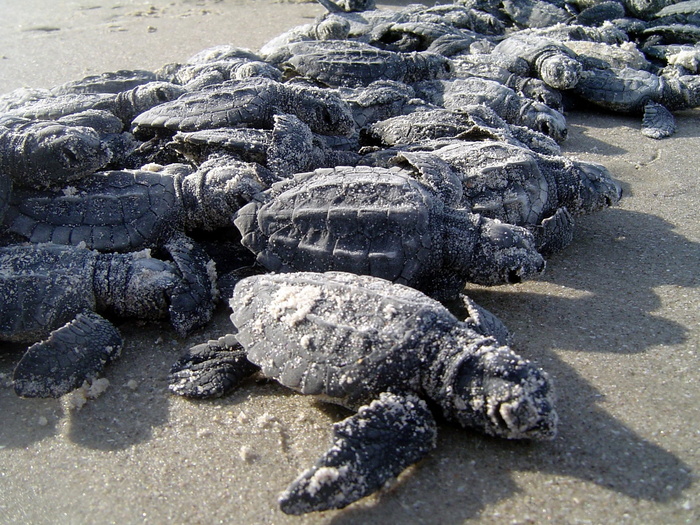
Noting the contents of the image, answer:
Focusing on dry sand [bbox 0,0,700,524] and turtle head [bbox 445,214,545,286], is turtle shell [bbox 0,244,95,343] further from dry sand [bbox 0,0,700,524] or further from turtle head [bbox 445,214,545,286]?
turtle head [bbox 445,214,545,286]

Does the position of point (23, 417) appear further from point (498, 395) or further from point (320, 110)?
point (320, 110)

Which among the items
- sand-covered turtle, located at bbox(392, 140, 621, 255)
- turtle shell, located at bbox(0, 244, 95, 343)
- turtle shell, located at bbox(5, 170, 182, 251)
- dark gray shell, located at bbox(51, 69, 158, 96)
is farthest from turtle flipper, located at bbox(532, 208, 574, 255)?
dark gray shell, located at bbox(51, 69, 158, 96)

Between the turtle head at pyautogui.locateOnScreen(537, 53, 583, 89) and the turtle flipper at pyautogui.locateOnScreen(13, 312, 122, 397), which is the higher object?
the turtle head at pyautogui.locateOnScreen(537, 53, 583, 89)

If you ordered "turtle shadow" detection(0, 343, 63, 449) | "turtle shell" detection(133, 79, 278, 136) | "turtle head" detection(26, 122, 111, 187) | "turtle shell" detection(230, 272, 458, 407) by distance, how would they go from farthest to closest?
"turtle shell" detection(133, 79, 278, 136), "turtle head" detection(26, 122, 111, 187), "turtle shadow" detection(0, 343, 63, 449), "turtle shell" detection(230, 272, 458, 407)

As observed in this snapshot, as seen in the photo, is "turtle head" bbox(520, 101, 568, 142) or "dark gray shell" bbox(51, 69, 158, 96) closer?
"turtle head" bbox(520, 101, 568, 142)

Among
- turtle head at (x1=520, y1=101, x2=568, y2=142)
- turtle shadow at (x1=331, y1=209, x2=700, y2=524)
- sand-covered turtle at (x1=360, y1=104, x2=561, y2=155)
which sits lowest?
turtle shadow at (x1=331, y1=209, x2=700, y2=524)

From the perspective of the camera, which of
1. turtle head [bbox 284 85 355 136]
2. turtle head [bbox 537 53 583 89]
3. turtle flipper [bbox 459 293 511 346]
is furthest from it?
turtle head [bbox 537 53 583 89]

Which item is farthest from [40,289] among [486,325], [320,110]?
[320,110]

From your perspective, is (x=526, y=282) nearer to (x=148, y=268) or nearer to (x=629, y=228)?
(x=629, y=228)
